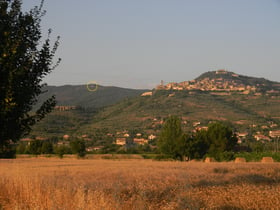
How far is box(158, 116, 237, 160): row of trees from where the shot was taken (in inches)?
3556

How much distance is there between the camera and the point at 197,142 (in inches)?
3585

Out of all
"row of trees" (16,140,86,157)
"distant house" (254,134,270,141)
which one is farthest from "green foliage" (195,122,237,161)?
"distant house" (254,134,270,141)

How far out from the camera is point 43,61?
52.3 feet

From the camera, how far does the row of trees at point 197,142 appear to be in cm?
9031

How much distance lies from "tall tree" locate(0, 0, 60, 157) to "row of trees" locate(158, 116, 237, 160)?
75.4 metres

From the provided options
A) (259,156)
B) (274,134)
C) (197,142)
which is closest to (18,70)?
(259,156)

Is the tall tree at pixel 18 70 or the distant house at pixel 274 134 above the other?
the tall tree at pixel 18 70

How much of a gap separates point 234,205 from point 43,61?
883 cm

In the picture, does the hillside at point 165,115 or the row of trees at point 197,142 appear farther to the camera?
the hillside at point 165,115

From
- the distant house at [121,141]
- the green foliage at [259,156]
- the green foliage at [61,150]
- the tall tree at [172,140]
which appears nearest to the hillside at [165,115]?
the distant house at [121,141]

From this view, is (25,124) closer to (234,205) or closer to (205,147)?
(234,205)

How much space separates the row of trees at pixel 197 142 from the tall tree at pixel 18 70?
75.4m

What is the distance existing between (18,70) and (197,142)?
7906cm

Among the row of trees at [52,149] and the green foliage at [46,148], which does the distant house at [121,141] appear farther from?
the green foliage at [46,148]
